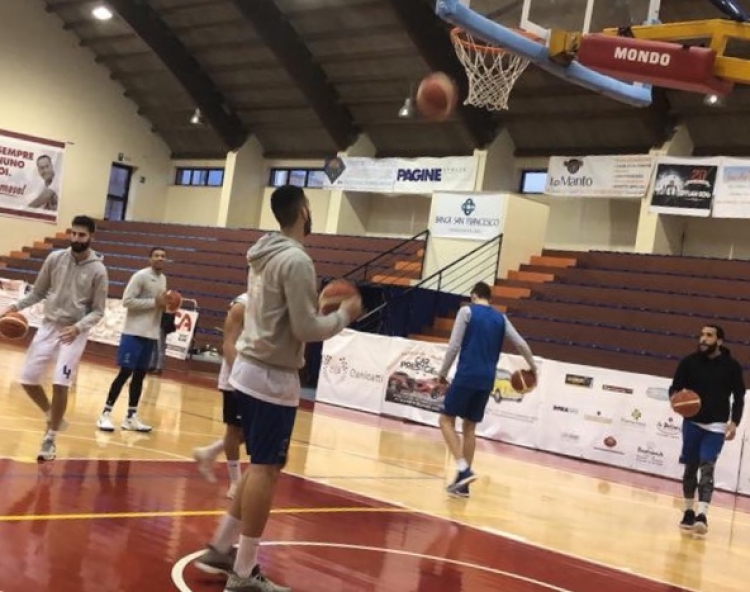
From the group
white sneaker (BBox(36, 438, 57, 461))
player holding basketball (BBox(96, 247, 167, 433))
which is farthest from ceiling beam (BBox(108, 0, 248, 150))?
white sneaker (BBox(36, 438, 57, 461))

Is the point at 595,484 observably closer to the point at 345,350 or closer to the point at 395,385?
the point at 395,385

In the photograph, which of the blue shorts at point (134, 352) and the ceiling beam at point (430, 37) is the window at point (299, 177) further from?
the blue shorts at point (134, 352)

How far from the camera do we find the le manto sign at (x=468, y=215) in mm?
18203

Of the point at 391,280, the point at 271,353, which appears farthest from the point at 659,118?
the point at 271,353

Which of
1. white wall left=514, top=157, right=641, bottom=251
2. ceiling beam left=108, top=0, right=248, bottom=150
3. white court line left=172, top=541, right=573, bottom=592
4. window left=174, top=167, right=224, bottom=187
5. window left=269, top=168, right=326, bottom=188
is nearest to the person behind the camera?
white court line left=172, top=541, right=573, bottom=592

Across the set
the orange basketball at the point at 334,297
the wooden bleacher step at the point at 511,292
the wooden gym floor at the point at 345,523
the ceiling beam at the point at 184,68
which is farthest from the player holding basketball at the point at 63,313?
the ceiling beam at the point at 184,68

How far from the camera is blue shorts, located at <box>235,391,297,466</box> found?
13.0 feet

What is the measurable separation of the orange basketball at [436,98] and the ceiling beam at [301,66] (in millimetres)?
13243

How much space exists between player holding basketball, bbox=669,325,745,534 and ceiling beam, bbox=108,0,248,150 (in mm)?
19823

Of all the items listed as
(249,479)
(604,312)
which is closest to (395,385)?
(604,312)

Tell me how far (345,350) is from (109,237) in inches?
515

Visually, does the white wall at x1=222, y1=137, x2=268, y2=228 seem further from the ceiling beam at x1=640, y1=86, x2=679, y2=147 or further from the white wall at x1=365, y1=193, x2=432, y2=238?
the ceiling beam at x1=640, y1=86, x2=679, y2=147

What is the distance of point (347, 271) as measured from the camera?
20031 millimetres

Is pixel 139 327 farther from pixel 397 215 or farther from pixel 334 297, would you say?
pixel 397 215
